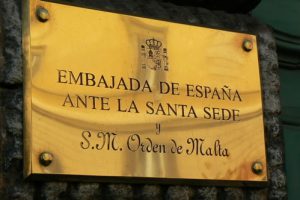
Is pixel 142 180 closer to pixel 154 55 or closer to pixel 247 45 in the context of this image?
pixel 154 55

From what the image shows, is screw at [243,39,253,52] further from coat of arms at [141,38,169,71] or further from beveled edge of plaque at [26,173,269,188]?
beveled edge of plaque at [26,173,269,188]

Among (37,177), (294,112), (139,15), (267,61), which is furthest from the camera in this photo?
(294,112)

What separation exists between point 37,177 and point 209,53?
0.86 m

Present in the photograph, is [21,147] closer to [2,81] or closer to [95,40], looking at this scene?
[2,81]

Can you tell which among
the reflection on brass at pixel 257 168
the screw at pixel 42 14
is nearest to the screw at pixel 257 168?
the reflection on brass at pixel 257 168

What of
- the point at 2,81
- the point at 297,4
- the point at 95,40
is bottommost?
the point at 2,81

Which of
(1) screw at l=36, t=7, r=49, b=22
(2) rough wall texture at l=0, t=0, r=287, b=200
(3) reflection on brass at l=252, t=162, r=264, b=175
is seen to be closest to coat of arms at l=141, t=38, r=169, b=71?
(2) rough wall texture at l=0, t=0, r=287, b=200

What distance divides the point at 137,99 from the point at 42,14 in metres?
0.43

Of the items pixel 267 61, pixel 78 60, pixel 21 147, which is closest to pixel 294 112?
pixel 267 61

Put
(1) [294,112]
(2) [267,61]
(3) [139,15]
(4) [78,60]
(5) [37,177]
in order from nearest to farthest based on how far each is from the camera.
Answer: (5) [37,177], (4) [78,60], (3) [139,15], (2) [267,61], (1) [294,112]

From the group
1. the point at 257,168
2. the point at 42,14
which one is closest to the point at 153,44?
the point at 42,14

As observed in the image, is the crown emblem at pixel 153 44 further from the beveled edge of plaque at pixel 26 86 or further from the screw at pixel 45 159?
the screw at pixel 45 159

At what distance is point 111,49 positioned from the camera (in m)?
2.86

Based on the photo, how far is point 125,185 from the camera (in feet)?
9.05
